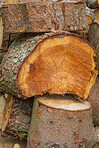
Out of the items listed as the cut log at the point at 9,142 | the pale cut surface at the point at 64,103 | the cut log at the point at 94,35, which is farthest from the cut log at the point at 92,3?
the cut log at the point at 9,142

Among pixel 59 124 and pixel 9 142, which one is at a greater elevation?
pixel 59 124

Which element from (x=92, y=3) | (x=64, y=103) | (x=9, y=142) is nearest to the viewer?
(x=64, y=103)

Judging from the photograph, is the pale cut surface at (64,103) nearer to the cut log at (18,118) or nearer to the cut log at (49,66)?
the cut log at (49,66)

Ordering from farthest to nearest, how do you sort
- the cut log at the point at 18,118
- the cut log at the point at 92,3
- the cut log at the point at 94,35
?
the cut log at the point at 92,3 < the cut log at the point at 94,35 < the cut log at the point at 18,118

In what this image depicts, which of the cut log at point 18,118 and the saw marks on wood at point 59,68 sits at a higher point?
the saw marks on wood at point 59,68

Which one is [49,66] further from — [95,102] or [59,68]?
[95,102]

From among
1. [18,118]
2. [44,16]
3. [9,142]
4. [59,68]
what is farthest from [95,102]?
[44,16]
